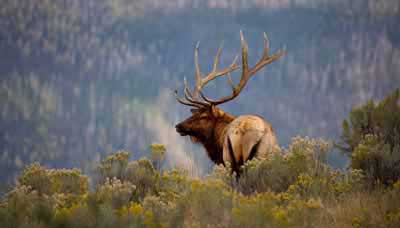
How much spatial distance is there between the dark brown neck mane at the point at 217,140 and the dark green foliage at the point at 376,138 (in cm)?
137

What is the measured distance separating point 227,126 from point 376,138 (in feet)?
5.71

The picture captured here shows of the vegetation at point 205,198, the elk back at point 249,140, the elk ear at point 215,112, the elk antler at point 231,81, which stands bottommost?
the vegetation at point 205,198

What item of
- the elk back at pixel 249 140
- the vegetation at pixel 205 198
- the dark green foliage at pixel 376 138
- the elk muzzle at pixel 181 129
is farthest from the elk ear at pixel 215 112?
the vegetation at pixel 205 198

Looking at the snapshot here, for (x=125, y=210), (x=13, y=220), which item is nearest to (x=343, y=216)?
(x=125, y=210)

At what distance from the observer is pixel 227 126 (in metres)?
6.16

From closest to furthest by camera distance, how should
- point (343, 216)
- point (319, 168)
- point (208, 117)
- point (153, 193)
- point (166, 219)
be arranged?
point (166, 219) → point (343, 216) → point (153, 193) → point (319, 168) → point (208, 117)

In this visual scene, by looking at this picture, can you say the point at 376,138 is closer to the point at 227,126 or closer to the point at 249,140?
the point at 249,140

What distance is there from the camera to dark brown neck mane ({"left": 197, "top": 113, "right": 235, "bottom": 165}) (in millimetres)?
6395

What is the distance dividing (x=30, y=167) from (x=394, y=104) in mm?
3842

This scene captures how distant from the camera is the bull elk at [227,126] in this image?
553 cm

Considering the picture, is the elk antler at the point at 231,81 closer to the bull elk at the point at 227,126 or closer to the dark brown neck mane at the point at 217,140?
the bull elk at the point at 227,126

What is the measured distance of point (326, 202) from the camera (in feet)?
12.8

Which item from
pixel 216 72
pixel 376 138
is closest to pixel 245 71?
pixel 216 72

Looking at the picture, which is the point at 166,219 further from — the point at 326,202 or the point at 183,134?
the point at 183,134
